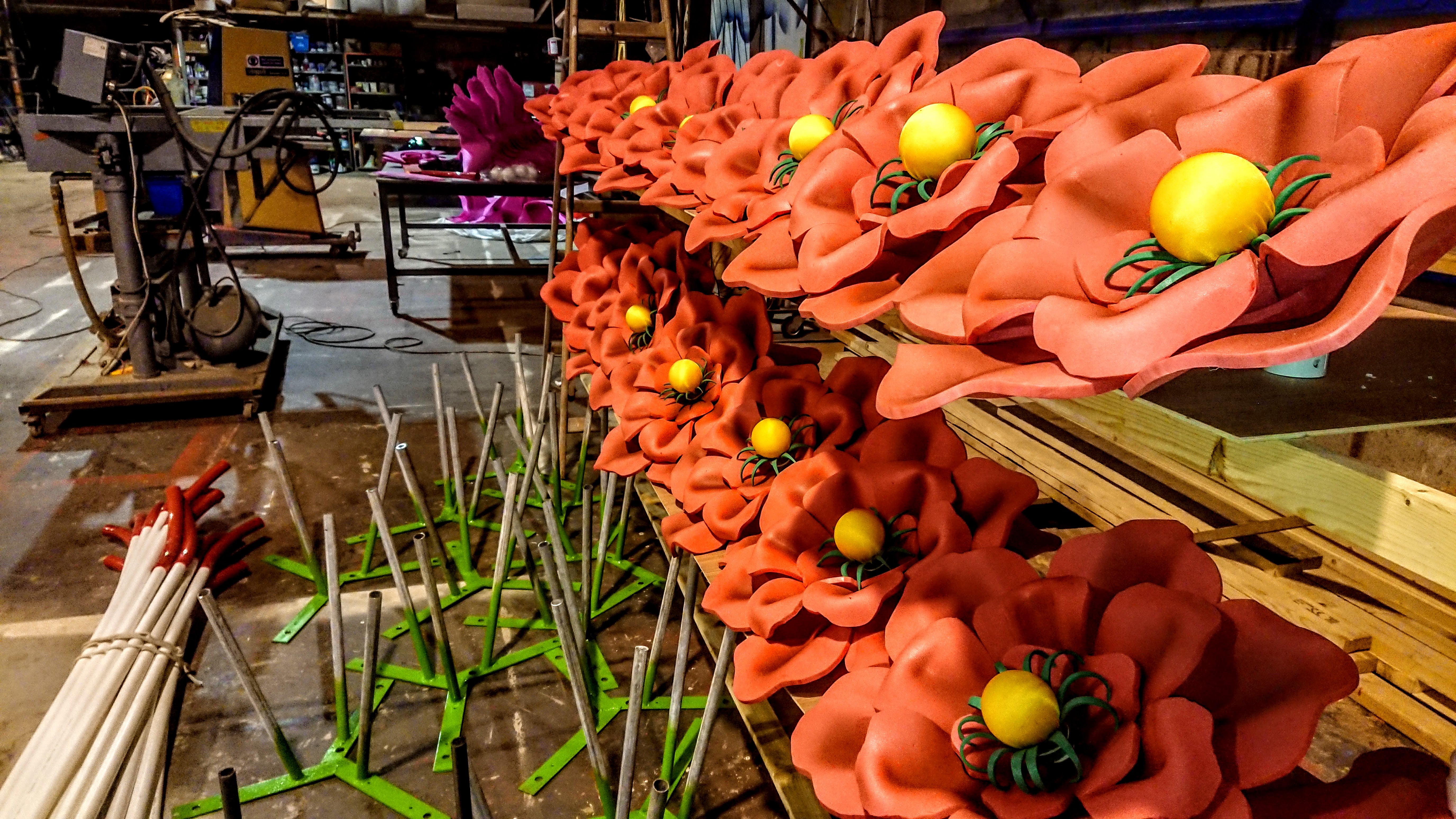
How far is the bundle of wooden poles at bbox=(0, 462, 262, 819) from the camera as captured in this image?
1499 mm

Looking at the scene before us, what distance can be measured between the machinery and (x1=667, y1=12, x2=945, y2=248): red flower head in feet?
8.26

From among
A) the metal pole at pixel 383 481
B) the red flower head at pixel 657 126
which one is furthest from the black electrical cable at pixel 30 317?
the red flower head at pixel 657 126

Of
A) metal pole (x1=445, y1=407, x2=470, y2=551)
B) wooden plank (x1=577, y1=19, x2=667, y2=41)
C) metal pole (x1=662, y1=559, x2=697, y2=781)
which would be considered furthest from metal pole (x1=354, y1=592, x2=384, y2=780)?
wooden plank (x1=577, y1=19, x2=667, y2=41)

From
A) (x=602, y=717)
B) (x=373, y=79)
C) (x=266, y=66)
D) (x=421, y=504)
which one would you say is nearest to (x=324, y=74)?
(x=373, y=79)

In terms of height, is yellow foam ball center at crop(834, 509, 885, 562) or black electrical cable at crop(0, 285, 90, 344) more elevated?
yellow foam ball center at crop(834, 509, 885, 562)

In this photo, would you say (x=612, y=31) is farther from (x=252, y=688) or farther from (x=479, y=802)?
(x=479, y=802)

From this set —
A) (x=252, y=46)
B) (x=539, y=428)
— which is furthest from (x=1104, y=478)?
(x=252, y=46)

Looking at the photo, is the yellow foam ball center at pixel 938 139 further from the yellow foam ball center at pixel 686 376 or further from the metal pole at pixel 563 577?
the metal pole at pixel 563 577

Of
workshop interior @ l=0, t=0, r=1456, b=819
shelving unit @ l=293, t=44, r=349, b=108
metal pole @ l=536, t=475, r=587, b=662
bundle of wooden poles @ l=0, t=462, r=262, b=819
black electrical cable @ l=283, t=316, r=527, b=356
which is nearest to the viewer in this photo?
workshop interior @ l=0, t=0, r=1456, b=819

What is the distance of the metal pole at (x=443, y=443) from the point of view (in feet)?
8.32

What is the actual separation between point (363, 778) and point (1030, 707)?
159cm

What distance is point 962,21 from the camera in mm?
2717

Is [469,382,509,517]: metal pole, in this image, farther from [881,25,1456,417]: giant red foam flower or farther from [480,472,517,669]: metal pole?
[881,25,1456,417]: giant red foam flower

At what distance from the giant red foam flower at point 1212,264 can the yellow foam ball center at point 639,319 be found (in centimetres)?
119
